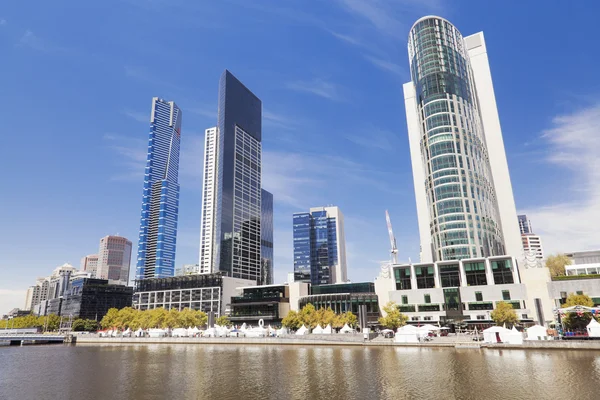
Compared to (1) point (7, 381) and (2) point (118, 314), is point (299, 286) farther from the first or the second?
(1) point (7, 381)

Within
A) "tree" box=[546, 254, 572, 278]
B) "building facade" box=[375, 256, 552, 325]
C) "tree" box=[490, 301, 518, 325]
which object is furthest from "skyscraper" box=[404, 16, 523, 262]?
"tree" box=[490, 301, 518, 325]

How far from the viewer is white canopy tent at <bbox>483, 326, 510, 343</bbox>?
7769 cm

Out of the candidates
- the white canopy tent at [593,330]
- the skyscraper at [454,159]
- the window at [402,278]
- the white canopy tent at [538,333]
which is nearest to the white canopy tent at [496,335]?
the white canopy tent at [538,333]

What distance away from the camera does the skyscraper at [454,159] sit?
507ft

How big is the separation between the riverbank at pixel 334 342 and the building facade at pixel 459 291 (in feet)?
132

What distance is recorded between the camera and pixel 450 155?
160m

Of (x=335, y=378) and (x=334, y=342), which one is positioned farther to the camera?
(x=334, y=342)

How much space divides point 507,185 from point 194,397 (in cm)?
18301

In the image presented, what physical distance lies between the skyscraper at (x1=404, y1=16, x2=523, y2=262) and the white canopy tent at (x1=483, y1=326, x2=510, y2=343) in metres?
→ 72.0

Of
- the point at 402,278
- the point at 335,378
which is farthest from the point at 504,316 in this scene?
the point at 335,378

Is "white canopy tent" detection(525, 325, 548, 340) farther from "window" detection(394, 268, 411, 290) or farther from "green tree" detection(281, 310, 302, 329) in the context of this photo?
"green tree" detection(281, 310, 302, 329)

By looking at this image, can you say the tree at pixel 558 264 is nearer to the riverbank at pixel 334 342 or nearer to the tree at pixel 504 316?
the tree at pixel 504 316

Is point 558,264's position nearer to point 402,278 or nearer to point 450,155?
point 450,155

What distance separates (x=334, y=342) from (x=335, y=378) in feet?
166
